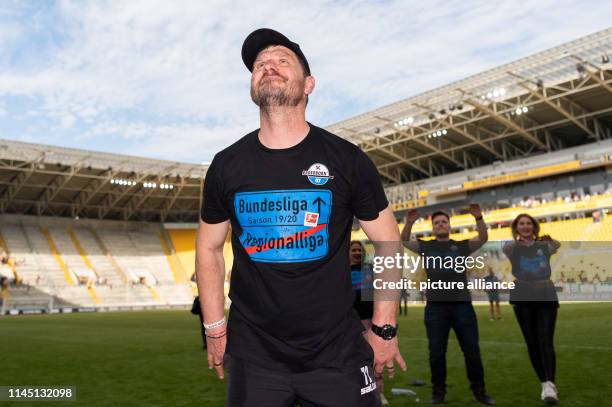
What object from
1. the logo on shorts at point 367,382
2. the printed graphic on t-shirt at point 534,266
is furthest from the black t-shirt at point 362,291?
the logo on shorts at point 367,382

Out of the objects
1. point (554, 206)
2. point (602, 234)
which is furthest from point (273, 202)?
point (554, 206)

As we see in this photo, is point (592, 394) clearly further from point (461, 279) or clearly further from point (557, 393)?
point (461, 279)

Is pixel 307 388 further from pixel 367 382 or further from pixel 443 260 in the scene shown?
pixel 443 260

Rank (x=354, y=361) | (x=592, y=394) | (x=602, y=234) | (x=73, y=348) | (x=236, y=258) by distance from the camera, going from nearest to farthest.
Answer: (x=354, y=361)
(x=236, y=258)
(x=592, y=394)
(x=73, y=348)
(x=602, y=234)

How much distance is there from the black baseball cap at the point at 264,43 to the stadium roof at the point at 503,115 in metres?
33.3

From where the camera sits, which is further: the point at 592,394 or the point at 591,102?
the point at 591,102

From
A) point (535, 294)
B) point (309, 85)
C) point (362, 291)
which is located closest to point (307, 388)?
point (309, 85)

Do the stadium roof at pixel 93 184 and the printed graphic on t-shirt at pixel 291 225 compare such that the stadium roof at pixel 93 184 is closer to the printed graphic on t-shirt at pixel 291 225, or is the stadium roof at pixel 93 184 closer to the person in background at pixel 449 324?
the person in background at pixel 449 324

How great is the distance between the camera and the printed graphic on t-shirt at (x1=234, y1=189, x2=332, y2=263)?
7.65ft

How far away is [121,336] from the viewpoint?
52.7ft

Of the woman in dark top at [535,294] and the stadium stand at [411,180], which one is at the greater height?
the stadium stand at [411,180]

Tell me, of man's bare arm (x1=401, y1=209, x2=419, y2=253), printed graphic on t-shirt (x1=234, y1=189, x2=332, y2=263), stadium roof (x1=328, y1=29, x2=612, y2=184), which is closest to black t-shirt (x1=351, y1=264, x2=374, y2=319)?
man's bare arm (x1=401, y1=209, x2=419, y2=253)

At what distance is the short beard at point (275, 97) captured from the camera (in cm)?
245

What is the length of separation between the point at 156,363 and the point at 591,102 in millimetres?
37656
